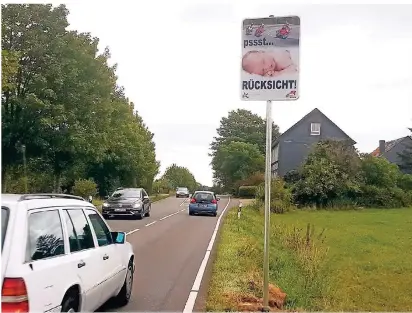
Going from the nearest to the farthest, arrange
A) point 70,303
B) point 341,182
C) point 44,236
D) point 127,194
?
1. point 44,236
2. point 70,303
3. point 127,194
4. point 341,182

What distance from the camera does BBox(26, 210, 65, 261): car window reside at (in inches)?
196

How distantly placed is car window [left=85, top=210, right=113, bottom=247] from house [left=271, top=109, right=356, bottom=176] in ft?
194

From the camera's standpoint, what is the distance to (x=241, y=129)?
109250mm

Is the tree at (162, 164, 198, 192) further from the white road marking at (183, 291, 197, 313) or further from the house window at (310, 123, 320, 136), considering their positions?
the white road marking at (183, 291, 197, 313)

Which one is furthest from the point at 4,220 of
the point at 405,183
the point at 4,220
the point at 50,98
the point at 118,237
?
the point at 405,183

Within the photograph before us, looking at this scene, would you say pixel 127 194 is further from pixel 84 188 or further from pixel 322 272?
pixel 322 272

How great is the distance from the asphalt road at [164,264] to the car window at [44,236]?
2.84 m

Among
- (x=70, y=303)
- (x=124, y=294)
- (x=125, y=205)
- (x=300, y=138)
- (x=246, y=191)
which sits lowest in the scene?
(x=124, y=294)

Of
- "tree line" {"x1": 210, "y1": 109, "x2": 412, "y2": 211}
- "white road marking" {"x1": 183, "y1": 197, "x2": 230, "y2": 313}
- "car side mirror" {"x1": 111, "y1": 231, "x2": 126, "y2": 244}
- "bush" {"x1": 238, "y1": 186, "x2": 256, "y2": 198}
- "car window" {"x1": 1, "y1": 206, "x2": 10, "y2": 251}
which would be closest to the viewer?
"car window" {"x1": 1, "y1": 206, "x2": 10, "y2": 251}

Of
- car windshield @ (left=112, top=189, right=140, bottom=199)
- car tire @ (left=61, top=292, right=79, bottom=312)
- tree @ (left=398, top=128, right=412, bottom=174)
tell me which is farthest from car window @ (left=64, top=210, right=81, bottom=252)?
tree @ (left=398, top=128, right=412, bottom=174)

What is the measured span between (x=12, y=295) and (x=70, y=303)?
3.50 ft

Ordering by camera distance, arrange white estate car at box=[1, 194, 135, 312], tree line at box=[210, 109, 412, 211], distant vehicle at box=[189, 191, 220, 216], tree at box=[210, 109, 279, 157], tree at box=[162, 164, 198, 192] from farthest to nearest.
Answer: tree at box=[162, 164, 198, 192], tree at box=[210, 109, 279, 157], tree line at box=[210, 109, 412, 211], distant vehicle at box=[189, 191, 220, 216], white estate car at box=[1, 194, 135, 312]

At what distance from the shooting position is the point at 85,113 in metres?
31.8

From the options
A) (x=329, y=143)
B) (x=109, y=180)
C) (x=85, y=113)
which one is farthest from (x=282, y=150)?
(x=85, y=113)
